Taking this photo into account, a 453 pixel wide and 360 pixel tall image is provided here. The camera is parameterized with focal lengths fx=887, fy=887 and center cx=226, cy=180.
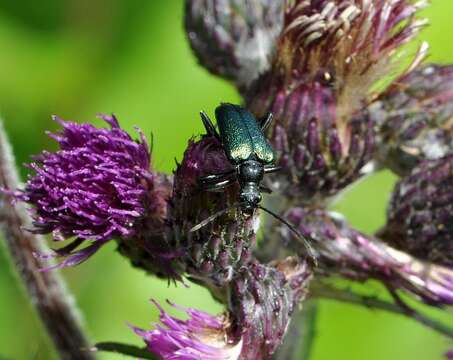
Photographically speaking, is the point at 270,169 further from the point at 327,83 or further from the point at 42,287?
the point at 42,287

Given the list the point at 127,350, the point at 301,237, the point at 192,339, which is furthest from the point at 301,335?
the point at 127,350

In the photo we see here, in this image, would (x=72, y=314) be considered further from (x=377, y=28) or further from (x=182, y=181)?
(x=377, y=28)

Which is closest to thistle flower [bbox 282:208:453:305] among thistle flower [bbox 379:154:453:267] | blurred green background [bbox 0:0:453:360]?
thistle flower [bbox 379:154:453:267]

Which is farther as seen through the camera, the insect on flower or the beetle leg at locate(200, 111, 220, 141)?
the beetle leg at locate(200, 111, 220, 141)

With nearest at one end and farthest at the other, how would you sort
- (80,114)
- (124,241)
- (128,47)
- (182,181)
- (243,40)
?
(182,181) → (124,241) → (243,40) → (80,114) → (128,47)

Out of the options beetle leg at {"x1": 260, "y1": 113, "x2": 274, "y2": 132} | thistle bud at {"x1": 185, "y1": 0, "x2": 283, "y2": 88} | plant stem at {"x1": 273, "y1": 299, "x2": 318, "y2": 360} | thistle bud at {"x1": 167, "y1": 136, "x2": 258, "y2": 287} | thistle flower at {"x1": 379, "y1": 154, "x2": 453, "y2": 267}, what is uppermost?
thistle bud at {"x1": 185, "y1": 0, "x2": 283, "y2": 88}

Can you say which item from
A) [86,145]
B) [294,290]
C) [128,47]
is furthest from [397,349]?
[86,145]

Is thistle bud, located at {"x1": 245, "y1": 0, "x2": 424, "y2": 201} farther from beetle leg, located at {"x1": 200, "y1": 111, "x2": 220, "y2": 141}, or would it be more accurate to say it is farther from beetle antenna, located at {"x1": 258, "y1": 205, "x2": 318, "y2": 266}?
beetle leg, located at {"x1": 200, "y1": 111, "x2": 220, "y2": 141}
